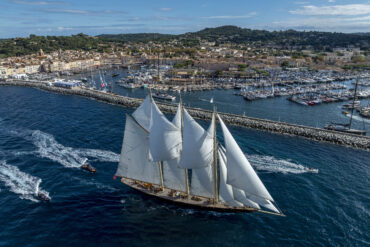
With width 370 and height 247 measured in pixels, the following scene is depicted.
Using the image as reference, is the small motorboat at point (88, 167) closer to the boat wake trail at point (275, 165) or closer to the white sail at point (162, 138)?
the white sail at point (162, 138)

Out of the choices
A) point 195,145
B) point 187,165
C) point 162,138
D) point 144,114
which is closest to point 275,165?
point 187,165

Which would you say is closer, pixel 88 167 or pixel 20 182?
pixel 20 182

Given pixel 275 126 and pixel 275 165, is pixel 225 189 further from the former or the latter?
pixel 275 126

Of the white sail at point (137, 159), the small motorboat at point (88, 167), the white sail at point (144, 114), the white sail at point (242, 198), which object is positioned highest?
the white sail at point (144, 114)

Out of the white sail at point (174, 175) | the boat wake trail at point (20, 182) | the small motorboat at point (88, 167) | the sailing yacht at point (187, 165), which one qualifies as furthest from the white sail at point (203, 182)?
the boat wake trail at point (20, 182)

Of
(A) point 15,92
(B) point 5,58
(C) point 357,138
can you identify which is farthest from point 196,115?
(B) point 5,58

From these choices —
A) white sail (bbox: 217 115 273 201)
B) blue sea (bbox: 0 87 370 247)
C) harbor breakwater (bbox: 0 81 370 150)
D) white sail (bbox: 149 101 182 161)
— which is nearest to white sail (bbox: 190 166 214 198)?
blue sea (bbox: 0 87 370 247)
